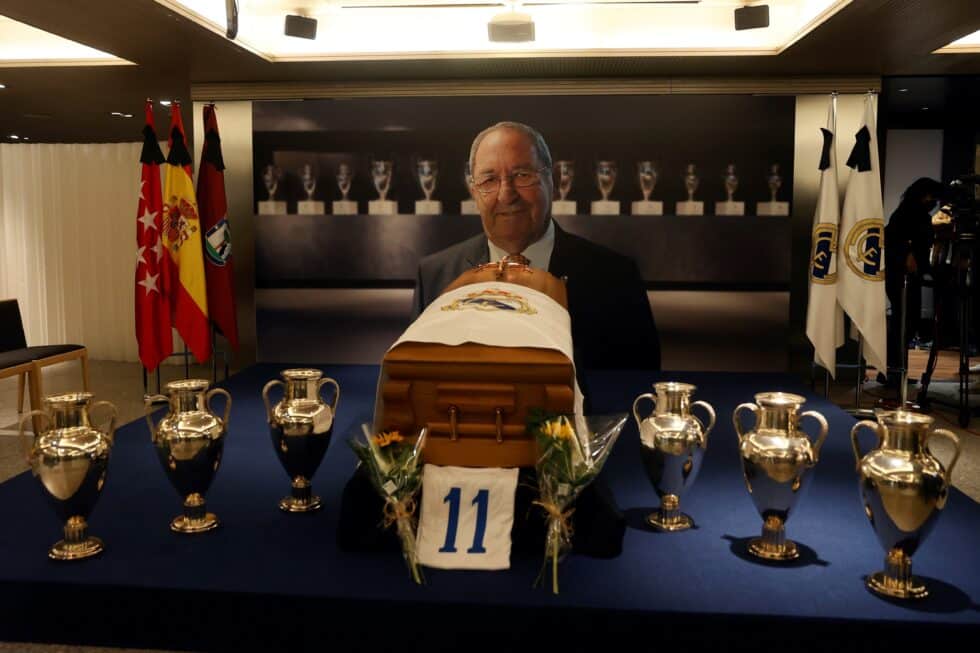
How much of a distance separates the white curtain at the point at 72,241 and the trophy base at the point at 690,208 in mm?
5129

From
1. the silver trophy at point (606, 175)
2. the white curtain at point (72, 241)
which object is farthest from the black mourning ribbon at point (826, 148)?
the white curtain at point (72, 241)

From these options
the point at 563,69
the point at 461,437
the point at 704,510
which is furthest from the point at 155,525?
the point at 563,69

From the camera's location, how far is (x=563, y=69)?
542 cm

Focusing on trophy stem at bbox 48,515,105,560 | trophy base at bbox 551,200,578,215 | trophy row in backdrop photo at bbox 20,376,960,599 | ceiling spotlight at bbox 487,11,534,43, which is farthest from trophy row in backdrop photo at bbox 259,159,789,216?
trophy stem at bbox 48,515,105,560

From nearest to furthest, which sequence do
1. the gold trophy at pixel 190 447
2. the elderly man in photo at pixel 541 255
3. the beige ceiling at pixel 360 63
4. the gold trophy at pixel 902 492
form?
the gold trophy at pixel 902 492 < the gold trophy at pixel 190 447 < the elderly man in photo at pixel 541 255 < the beige ceiling at pixel 360 63

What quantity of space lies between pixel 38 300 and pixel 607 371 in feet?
20.7

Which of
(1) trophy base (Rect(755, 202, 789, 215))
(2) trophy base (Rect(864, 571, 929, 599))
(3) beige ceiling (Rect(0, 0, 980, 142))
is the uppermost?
(3) beige ceiling (Rect(0, 0, 980, 142))

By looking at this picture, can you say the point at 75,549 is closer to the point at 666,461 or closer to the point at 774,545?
the point at 666,461

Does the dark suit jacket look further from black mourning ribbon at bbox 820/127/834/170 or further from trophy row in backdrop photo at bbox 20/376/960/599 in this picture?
trophy row in backdrop photo at bbox 20/376/960/599

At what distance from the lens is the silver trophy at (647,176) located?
569cm

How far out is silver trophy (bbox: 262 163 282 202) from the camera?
19.7 feet

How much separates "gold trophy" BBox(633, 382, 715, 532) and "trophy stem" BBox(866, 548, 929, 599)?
1.58 feet

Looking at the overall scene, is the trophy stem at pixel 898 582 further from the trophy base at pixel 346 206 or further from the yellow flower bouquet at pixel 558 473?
the trophy base at pixel 346 206

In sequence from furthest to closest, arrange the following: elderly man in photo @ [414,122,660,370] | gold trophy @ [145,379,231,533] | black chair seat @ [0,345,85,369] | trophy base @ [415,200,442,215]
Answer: trophy base @ [415,200,442,215], black chair seat @ [0,345,85,369], elderly man in photo @ [414,122,660,370], gold trophy @ [145,379,231,533]
